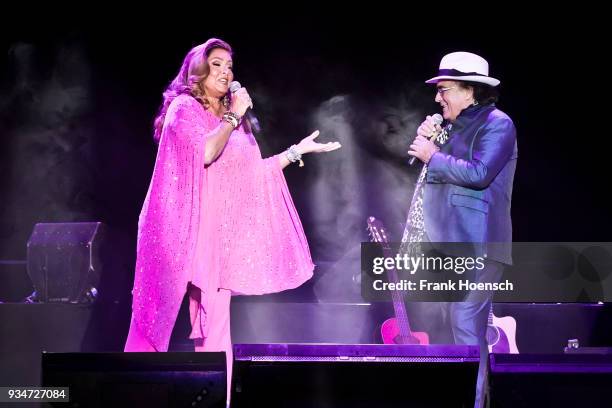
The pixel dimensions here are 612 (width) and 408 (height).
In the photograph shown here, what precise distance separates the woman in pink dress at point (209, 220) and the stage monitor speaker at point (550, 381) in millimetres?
2218

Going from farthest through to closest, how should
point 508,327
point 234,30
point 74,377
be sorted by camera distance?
point 234,30 < point 508,327 < point 74,377

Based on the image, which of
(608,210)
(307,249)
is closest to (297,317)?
(307,249)

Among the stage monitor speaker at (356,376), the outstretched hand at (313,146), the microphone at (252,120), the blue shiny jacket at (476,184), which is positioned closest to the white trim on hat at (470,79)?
the blue shiny jacket at (476,184)

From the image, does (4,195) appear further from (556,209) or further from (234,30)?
(556,209)

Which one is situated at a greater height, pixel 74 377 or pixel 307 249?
pixel 307 249

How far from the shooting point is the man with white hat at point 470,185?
409 cm

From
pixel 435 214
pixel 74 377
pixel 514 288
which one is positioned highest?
pixel 435 214

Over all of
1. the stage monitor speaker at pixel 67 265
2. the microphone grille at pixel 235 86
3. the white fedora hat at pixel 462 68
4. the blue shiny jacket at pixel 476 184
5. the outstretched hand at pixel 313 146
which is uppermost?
the white fedora hat at pixel 462 68

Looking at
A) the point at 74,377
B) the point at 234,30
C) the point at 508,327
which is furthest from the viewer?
the point at 234,30

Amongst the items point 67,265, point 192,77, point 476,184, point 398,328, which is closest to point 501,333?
point 398,328

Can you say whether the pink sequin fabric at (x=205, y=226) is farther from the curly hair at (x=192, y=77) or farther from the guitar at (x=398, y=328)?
the guitar at (x=398, y=328)

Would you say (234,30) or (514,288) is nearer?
(514,288)

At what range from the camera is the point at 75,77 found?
471 cm

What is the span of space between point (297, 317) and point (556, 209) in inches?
62.1
